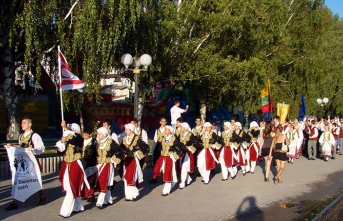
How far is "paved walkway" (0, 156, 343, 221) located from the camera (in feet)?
30.0

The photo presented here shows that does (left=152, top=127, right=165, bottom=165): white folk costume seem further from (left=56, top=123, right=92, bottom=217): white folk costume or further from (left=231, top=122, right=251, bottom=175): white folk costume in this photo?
(left=56, top=123, right=92, bottom=217): white folk costume

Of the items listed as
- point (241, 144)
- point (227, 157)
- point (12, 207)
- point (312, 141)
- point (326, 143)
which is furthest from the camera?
point (312, 141)

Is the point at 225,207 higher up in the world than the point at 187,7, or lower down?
lower down

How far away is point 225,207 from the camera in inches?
399

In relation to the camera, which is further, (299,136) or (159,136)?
(299,136)

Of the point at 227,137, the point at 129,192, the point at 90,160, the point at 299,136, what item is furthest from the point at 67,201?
the point at 299,136

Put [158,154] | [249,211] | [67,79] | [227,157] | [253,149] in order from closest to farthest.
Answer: [249,211]
[67,79]
[158,154]
[227,157]
[253,149]

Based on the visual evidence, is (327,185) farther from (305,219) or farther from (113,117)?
(113,117)

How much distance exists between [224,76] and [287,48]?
396 inches

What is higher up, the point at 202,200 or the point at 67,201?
the point at 67,201

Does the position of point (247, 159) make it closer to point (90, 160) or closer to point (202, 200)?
point (202, 200)

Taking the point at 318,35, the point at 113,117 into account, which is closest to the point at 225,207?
the point at 113,117

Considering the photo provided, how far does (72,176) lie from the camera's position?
8.77 m

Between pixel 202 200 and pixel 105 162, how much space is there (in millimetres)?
2579
